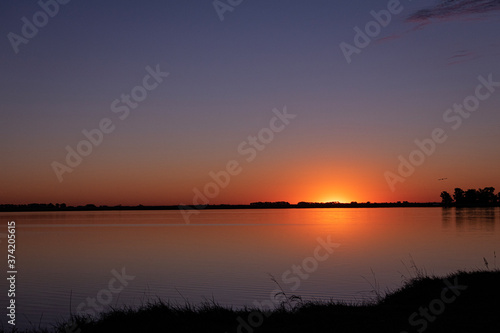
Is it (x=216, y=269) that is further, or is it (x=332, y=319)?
(x=216, y=269)

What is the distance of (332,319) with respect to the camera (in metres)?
11.2

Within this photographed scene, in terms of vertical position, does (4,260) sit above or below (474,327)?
above

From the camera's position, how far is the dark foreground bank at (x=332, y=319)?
411 inches

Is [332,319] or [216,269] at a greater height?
[216,269]

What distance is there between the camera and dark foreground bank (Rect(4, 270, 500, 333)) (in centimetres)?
1044

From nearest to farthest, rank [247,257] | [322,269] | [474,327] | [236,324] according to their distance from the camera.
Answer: [474,327] → [236,324] → [322,269] → [247,257]

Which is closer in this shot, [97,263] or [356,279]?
[356,279]

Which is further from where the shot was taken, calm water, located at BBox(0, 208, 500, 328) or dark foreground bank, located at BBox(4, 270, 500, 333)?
calm water, located at BBox(0, 208, 500, 328)

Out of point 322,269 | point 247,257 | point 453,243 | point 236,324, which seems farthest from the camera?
point 453,243

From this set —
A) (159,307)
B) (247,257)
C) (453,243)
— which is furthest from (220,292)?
(453,243)

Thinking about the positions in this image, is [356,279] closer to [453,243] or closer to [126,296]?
[126,296]

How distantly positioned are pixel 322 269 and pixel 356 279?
3572mm

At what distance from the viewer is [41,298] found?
21.9 metres

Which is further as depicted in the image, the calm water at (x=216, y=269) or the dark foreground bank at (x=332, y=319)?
the calm water at (x=216, y=269)
